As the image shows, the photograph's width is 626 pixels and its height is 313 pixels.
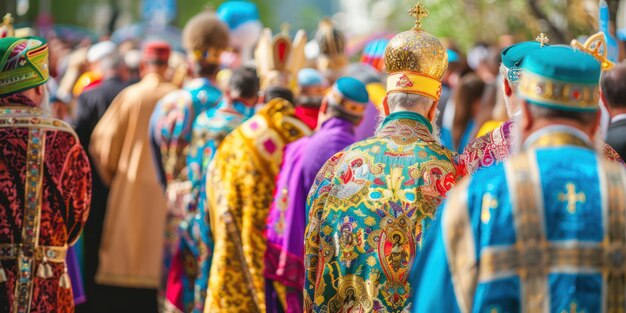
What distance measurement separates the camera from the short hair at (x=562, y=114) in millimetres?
3713

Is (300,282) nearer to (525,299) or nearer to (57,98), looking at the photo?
(525,299)

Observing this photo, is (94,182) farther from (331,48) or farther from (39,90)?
(39,90)

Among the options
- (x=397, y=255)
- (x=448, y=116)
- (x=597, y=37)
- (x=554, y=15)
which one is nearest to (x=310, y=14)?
(x=554, y=15)

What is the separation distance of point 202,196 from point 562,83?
468 centimetres

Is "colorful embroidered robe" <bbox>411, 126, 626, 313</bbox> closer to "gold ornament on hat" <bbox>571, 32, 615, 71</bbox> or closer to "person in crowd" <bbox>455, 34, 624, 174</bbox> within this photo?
"person in crowd" <bbox>455, 34, 624, 174</bbox>

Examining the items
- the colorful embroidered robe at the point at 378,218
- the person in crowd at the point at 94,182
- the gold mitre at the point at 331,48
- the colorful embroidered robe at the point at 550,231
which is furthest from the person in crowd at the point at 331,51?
the colorful embroidered robe at the point at 550,231

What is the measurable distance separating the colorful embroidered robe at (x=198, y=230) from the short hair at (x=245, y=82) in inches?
4.5

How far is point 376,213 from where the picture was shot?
4.99 m

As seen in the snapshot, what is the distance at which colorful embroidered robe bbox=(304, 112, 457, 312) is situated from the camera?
16.3ft

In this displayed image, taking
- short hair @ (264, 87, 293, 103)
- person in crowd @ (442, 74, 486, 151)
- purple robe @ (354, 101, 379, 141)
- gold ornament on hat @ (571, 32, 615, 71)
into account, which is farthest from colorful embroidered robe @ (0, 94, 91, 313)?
person in crowd @ (442, 74, 486, 151)

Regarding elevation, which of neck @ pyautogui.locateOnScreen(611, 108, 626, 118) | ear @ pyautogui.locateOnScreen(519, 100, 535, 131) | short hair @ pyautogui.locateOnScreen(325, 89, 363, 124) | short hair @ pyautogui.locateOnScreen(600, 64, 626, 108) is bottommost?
ear @ pyautogui.locateOnScreen(519, 100, 535, 131)

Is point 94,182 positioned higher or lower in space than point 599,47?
lower

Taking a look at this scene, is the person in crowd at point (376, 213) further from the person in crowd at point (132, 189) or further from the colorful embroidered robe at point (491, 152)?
the person in crowd at point (132, 189)

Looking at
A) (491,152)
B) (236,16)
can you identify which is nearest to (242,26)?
(236,16)
